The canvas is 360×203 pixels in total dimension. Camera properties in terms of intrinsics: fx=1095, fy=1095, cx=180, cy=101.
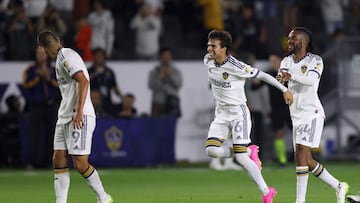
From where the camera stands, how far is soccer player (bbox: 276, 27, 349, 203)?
1485 cm

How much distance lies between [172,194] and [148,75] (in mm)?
9198

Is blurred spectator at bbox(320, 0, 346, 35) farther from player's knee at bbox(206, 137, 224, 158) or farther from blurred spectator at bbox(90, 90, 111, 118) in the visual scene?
player's knee at bbox(206, 137, 224, 158)

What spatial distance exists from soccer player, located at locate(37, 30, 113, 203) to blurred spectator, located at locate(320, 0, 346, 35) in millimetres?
→ 16511

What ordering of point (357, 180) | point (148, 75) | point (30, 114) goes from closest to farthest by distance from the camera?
1. point (357, 180)
2. point (30, 114)
3. point (148, 75)

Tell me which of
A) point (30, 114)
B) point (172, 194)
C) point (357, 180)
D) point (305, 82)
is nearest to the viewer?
point (305, 82)

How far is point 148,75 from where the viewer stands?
85.7ft

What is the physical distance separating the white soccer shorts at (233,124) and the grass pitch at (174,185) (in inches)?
46.0

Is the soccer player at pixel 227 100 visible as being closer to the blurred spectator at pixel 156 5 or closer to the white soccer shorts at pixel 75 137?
the white soccer shorts at pixel 75 137

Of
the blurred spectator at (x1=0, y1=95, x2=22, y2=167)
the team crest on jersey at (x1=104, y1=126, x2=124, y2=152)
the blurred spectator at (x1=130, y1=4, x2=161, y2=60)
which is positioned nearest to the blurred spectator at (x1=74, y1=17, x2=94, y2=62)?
the blurred spectator at (x1=130, y1=4, x2=161, y2=60)

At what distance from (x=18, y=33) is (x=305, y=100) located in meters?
12.1

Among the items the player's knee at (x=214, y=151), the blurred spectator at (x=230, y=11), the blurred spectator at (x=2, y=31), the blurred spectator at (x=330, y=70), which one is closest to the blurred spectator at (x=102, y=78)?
the blurred spectator at (x=2, y=31)

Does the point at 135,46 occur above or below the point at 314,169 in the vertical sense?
above

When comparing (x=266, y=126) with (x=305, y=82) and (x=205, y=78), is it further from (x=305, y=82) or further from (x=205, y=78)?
(x=305, y=82)

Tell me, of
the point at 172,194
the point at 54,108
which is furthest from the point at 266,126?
the point at 172,194
